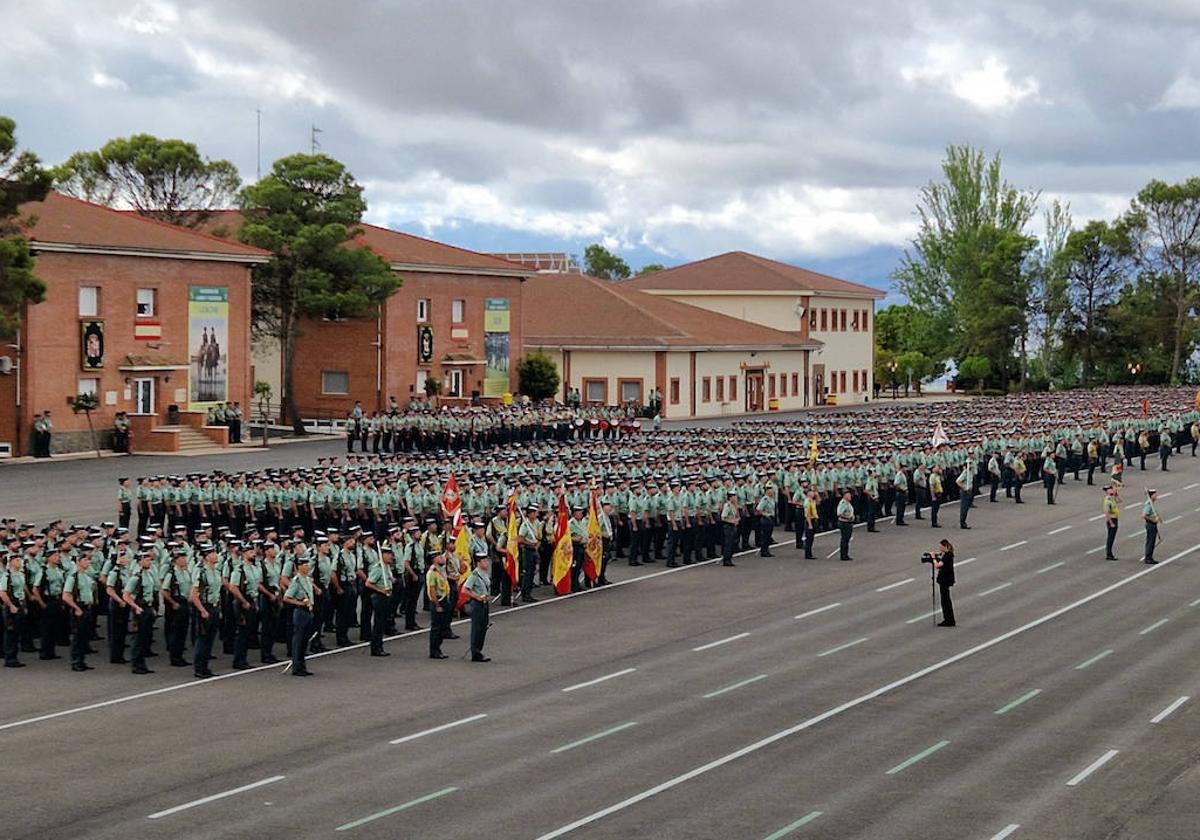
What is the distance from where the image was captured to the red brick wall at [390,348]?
73.9 meters

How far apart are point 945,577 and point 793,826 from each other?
1196 cm

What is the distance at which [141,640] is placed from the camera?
22344 millimetres

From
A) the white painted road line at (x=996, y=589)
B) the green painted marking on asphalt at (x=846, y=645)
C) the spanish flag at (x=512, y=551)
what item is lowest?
the green painted marking on asphalt at (x=846, y=645)

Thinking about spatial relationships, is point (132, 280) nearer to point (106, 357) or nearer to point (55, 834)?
point (106, 357)

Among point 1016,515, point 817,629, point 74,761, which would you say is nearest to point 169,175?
point 1016,515

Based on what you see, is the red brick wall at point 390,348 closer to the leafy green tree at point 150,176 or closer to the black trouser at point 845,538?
the leafy green tree at point 150,176

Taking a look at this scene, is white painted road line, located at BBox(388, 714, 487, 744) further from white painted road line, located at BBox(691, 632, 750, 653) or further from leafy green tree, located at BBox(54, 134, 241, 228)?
leafy green tree, located at BBox(54, 134, 241, 228)

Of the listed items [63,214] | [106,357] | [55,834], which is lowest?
[55,834]

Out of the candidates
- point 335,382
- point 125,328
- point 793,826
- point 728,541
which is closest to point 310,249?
point 335,382

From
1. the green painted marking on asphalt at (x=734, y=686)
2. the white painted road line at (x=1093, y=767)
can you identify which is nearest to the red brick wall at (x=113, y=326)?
the green painted marking on asphalt at (x=734, y=686)

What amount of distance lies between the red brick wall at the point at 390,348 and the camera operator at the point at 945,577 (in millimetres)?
49070

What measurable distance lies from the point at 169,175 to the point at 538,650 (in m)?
63.2

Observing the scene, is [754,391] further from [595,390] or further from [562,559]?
[562,559]

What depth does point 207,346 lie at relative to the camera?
62844 mm
